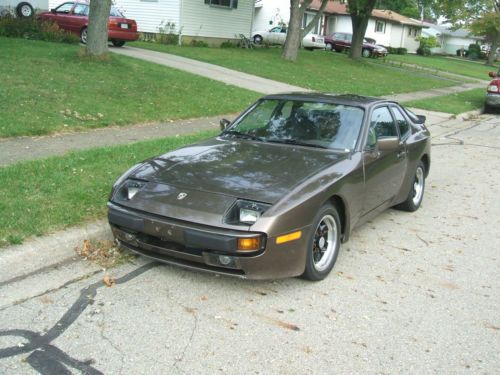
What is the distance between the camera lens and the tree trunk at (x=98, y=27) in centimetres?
1363

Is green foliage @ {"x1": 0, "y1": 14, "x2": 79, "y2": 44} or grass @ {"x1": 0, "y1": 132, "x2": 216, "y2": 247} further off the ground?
green foliage @ {"x1": 0, "y1": 14, "x2": 79, "y2": 44}

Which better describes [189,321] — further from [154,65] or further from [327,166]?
[154,65]

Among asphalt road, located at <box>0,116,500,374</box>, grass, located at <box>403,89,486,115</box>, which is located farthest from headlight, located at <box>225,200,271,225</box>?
grass, located at <box>403,89,486,115</box>

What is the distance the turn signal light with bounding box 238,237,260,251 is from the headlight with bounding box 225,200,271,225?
0.40 ft

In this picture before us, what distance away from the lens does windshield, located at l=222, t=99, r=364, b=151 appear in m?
5.26

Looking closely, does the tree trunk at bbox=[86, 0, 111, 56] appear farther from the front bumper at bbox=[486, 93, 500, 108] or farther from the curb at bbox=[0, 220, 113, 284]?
the front bumper at bbox=[486, 93, 500, 108]

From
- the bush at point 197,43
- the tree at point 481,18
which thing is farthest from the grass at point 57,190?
the tree at point 481,18

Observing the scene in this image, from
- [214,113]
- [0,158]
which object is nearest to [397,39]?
[214,113]

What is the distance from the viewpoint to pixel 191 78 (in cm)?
1498

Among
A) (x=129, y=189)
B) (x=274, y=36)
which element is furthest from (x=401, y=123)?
(x=274, y=36)

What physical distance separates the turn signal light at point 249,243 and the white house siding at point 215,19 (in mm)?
23744

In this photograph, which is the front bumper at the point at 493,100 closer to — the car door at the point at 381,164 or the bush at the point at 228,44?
the car door at the point at 381,164

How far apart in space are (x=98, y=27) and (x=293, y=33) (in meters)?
11.9

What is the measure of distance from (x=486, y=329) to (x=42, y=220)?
366 centimetres
